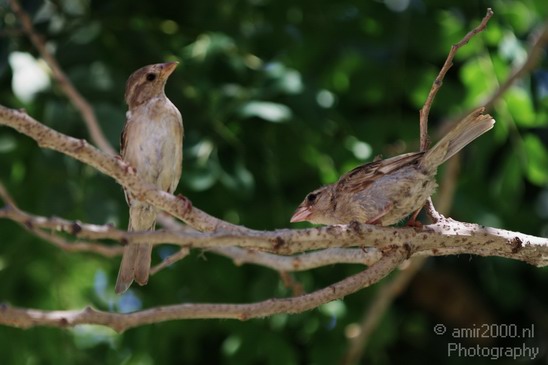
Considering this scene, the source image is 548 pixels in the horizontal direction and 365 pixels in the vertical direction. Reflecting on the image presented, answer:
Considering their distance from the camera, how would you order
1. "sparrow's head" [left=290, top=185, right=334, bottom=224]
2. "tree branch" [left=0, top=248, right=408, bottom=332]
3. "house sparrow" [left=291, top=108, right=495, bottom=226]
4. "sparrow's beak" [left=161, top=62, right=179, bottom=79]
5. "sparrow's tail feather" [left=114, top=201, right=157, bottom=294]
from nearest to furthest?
1. "tree branch" [left=0, top=248, right=408, bottom=332]
2. "house sparrow" [left=291, top=108, right=495, bottom=226]
3. "sparrow's head" [left=290, top=185, right=334, bottom=224]
4. "sparrow's tail feather" [left=114, top=201, right=157, bottom=294]
5. "sparrow's beak" [left=161, top=62, right=179, bottom=79]

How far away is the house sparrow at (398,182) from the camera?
3.72 metres

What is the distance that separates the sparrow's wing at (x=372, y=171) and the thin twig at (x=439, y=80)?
0.79 feet

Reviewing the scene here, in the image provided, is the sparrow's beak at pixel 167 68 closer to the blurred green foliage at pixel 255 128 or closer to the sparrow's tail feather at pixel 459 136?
the blurred green foliage at pixel 255 128

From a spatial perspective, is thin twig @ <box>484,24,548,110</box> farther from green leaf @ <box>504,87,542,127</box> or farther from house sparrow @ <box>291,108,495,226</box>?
house sparrow @ <box>291,108,495,226</box>

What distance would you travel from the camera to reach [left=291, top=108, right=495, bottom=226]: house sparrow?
12.2 feet

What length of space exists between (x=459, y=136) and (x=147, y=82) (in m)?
1.82

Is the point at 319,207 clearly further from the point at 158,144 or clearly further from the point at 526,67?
the point at 526,67

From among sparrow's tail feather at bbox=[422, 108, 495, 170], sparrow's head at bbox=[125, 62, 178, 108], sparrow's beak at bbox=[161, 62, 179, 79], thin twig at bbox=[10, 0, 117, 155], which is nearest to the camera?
sparrow's tail feather at bbox=[422, 108, 495, 170]

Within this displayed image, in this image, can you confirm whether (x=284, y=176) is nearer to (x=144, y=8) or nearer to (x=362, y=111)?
(x=362, y=111)

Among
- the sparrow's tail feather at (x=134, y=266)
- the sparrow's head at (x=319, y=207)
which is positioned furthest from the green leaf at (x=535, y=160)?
the sparrow's tail feather at (x=134, y=266)

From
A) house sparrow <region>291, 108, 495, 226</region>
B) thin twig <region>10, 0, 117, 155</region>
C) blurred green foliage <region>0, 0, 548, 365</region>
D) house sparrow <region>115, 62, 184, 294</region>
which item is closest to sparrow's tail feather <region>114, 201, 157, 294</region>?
house sparrow <region>115, 62, 184, 294</region>

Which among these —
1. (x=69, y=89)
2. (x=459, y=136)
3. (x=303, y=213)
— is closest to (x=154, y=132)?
(x=69, y=89)

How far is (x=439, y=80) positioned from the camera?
→ 3.25 meters

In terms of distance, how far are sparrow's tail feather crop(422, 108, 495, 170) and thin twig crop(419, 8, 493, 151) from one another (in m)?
0.15
